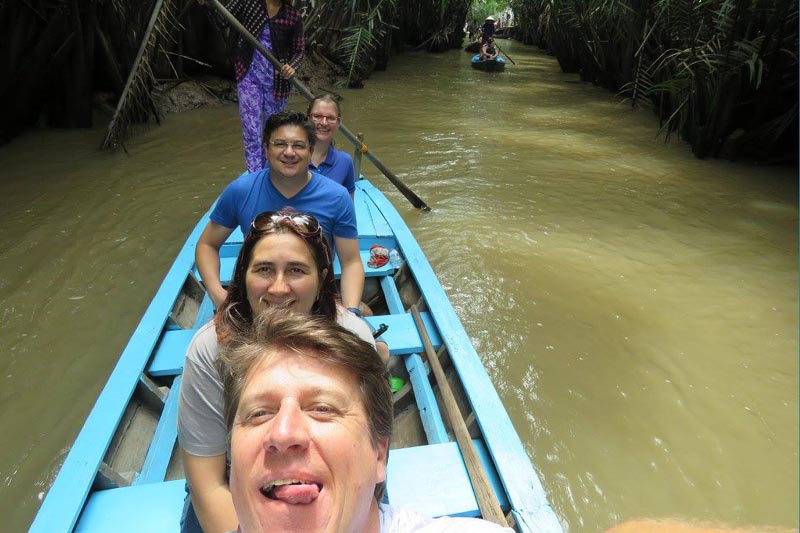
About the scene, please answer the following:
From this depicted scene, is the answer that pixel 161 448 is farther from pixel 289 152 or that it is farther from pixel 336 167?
pixel 336 167

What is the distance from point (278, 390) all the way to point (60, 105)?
7923 mm

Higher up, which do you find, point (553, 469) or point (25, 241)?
point (25, 241)

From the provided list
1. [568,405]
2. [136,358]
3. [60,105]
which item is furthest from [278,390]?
[60,105]

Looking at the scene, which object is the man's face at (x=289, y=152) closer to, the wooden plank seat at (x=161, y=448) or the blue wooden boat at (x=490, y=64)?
the wooden plank seat at (x=161, y=448)

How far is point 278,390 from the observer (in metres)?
0.78

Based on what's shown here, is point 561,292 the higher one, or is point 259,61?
point 259,61

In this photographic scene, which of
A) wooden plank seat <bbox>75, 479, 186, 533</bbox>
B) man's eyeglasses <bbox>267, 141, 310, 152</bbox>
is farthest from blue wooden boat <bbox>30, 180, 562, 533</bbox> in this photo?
man's eyeglasses <bbox>267, 141, 310, 152</bbox>

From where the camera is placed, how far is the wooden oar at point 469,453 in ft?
5.08

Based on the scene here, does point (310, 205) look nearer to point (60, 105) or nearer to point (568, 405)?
point (568, 405)

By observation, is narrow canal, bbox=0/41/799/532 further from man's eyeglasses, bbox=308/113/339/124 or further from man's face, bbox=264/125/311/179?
man's face, bbox=264/125/311/179

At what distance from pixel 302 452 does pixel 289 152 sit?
1.52 metres

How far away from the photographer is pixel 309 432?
2.36ft

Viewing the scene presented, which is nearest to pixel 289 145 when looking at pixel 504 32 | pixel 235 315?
pixel 235 315

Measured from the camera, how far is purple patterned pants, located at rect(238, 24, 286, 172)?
3457mm
